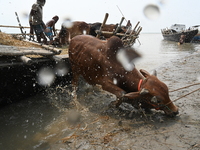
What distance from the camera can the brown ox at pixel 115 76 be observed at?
10.7ft

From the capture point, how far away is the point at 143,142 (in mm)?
2865

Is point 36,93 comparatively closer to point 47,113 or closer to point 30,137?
point 47,113

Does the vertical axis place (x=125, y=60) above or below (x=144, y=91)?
above

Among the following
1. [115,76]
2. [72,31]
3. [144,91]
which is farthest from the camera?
[72,31]

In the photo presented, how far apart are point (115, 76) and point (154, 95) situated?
→ 942 mm

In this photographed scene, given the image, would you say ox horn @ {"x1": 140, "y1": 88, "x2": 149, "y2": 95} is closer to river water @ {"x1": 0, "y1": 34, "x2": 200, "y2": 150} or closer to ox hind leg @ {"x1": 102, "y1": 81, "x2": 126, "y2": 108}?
ox hind leg @ {"x1": 102, "y1": 81, "x2": 126, "y2": 108}

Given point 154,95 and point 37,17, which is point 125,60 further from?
point 37,17

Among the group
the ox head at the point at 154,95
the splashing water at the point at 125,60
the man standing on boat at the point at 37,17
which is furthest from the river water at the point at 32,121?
the man standing on boat at the point at 37,17

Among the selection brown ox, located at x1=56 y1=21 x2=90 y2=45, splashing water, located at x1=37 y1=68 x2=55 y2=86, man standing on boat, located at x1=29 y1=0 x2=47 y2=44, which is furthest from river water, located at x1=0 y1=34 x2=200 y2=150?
brown ox, located at x1=56 y1=21 x2=90 y2=45

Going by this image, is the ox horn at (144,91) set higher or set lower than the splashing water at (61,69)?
higher

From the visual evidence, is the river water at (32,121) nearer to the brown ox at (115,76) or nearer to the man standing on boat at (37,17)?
the brown ox at (115,76)

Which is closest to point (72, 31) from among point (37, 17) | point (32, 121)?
point (37, 17)

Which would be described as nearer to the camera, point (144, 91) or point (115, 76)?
point (144, 91)

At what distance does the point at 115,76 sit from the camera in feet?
12.2
